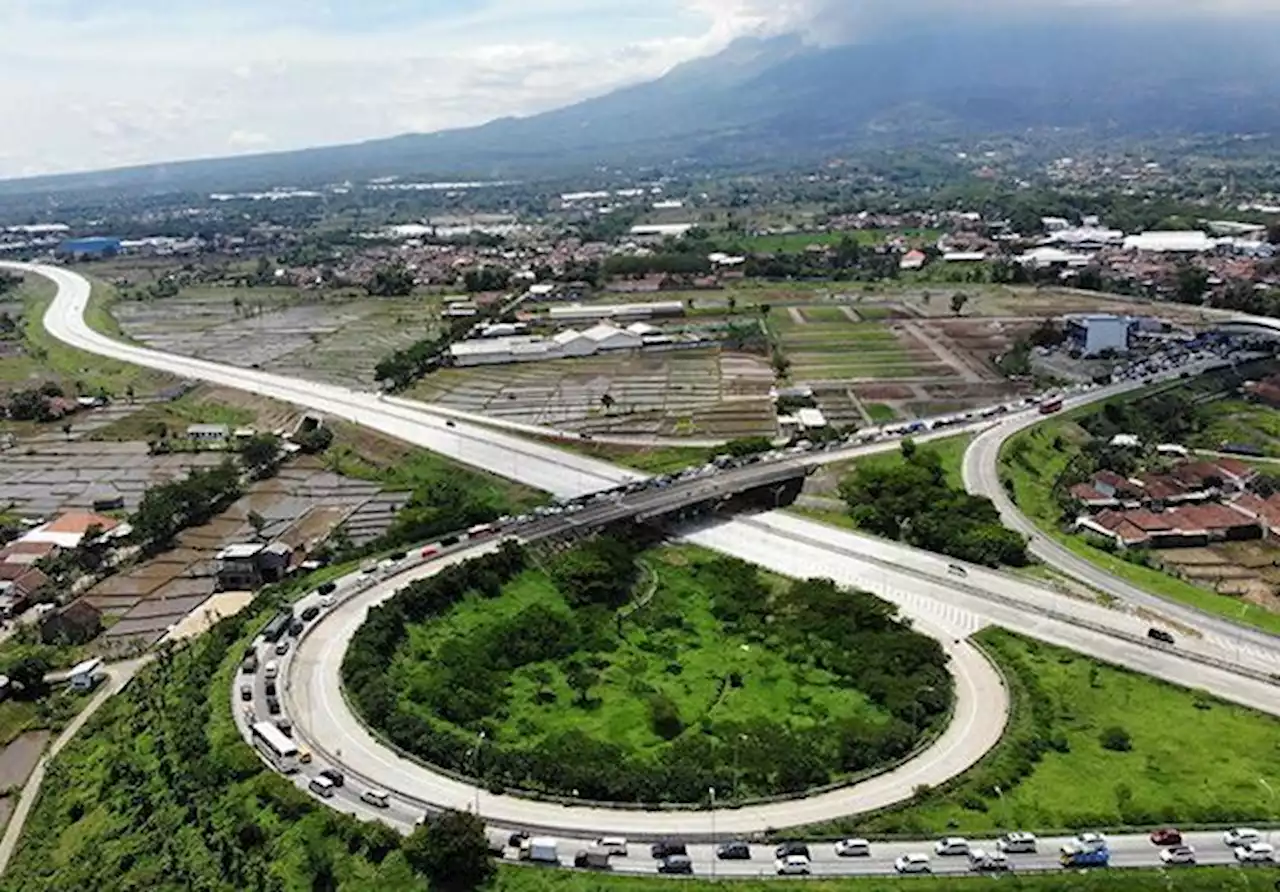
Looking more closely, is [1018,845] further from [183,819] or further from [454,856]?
[183,819]

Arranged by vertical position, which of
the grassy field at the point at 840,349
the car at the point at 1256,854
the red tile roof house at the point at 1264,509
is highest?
the car at the point at 1256,854

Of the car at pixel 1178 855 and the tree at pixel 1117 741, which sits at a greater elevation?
the car at pixel 1178 855

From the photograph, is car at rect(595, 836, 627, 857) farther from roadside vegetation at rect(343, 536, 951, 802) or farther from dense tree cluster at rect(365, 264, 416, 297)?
dense tree cluster at rect(365, 264, 416, 297)

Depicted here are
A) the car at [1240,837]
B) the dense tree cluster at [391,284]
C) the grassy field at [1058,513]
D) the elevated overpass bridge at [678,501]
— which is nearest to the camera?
the car at [1240,837]

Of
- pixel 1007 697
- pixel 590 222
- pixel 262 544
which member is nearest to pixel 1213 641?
pixel 1007 697

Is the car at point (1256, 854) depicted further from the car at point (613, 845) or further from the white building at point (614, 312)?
the white building at point (614, 312)

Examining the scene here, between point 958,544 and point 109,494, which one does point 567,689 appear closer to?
point 958,544

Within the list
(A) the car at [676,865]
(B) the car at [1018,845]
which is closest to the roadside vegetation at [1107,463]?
(B) the car at [1018,845]
